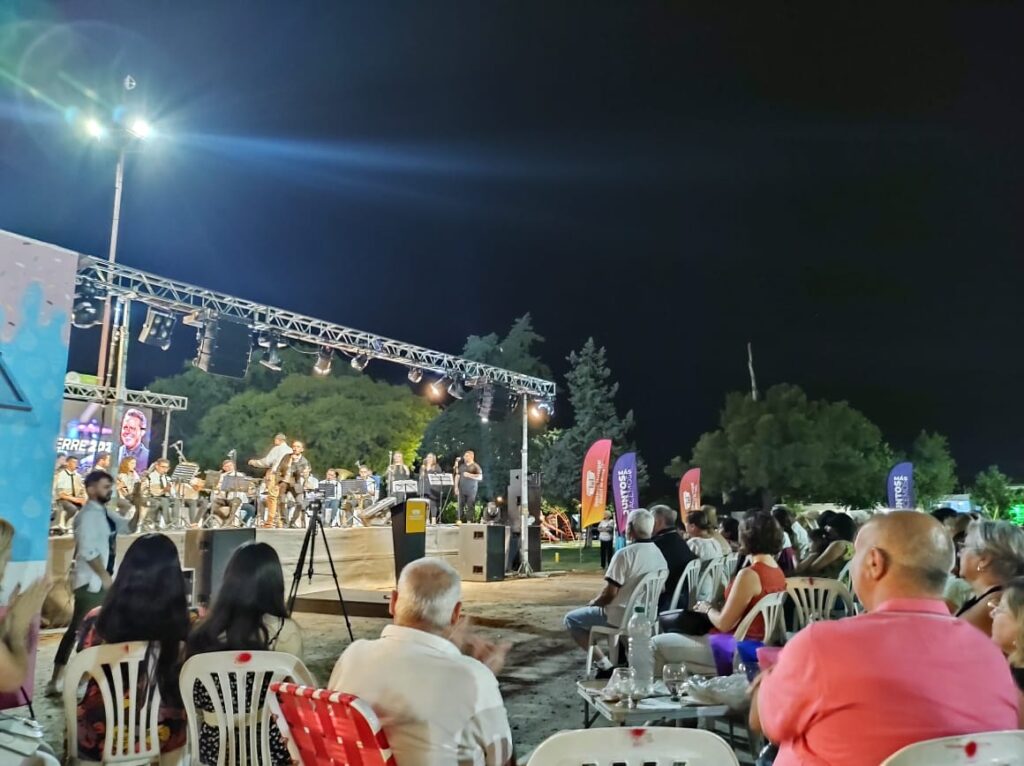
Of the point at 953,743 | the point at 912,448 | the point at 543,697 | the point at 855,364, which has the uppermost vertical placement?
the point at 855,364

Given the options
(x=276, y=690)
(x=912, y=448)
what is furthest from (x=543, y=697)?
(x=912, y=448)

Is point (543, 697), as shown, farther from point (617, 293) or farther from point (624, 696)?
point (617, 293)

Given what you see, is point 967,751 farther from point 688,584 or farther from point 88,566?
point 88,566

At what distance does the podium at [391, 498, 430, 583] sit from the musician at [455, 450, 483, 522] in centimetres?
373

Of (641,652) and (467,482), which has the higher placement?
(467,482)

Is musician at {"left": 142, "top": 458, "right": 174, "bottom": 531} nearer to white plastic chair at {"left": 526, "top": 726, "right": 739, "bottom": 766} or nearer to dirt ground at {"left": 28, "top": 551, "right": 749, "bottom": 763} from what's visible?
dirt ground at {"left": 28, "top": 551, "right": 749, "bottom": 763}

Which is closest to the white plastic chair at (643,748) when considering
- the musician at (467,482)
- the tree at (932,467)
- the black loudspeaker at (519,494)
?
the musician at (467,482)

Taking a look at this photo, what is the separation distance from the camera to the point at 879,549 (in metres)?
1.68

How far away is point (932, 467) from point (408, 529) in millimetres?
36723

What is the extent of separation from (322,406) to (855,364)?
30.6 meters

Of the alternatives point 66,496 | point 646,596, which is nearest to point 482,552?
point 66,496

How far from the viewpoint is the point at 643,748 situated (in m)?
1.49

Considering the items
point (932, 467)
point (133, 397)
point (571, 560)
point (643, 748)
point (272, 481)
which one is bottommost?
point (571, 560)

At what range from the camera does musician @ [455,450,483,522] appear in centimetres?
1399
